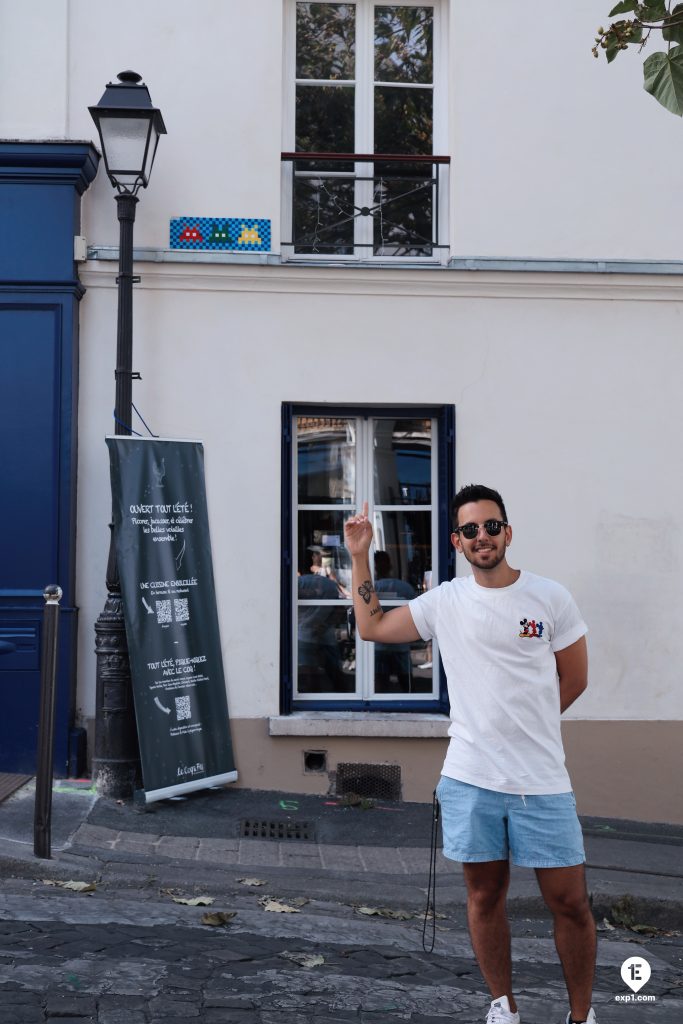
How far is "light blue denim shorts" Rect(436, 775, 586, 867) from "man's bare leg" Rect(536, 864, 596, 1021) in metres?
0.06

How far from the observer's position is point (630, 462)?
838 cm

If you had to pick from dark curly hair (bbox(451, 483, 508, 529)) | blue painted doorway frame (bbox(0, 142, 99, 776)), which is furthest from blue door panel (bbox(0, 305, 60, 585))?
dark curly hair (bbox(451, 483, 508, 529))

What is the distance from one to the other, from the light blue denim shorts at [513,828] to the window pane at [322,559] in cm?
449

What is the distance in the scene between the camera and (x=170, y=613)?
7.77m

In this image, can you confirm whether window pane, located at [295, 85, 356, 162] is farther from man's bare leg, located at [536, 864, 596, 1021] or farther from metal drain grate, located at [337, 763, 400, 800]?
man's bare leg, located at [536, 864, 596, 1021]

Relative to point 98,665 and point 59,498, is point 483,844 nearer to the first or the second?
point 98,665

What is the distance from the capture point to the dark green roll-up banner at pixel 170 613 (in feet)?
24.8

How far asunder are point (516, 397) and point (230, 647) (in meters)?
2.60

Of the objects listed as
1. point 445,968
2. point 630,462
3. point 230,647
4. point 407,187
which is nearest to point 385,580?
point 230,647

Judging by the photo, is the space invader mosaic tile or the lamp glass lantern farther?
the space invader mosaic tile

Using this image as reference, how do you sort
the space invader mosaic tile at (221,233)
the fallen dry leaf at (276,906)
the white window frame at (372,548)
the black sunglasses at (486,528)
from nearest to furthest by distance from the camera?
the black sunglasses at (486,528)
the fallen dry leaf at (276,906)
the space invader mosaic tile at (221,233)
the white window frame at (372,548)

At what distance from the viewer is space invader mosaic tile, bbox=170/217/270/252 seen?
8.18 m

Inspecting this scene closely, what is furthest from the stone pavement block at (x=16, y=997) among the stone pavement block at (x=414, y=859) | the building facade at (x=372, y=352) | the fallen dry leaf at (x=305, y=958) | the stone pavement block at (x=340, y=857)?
the building facade at (x=372, y=352)

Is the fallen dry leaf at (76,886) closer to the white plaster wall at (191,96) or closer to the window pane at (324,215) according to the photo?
the white plaster wall at (191,96)
